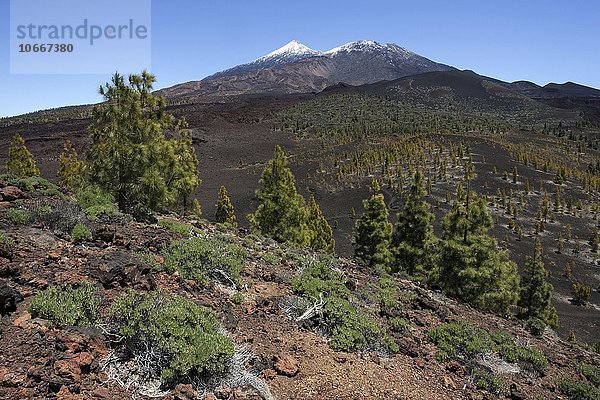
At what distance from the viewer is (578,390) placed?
590cm

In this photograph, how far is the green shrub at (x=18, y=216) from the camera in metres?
6.70

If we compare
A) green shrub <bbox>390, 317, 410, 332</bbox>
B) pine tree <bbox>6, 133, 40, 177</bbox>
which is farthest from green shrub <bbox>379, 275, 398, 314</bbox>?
pine tree <bbox>6, 133, 40, 177</bbox>

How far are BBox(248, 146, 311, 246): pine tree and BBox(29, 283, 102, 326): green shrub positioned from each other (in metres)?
12.6

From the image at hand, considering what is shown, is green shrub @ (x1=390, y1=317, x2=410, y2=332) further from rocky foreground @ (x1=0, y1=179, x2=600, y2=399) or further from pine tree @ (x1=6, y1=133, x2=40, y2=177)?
pine tree @ (x1=6, y1=133, x2=40, y2=177)

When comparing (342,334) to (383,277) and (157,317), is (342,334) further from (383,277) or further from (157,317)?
(383,277)

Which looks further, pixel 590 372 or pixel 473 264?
pixel 473 264

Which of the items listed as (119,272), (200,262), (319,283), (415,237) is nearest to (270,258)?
(319,283)

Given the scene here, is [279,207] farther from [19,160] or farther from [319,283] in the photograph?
[19,160]

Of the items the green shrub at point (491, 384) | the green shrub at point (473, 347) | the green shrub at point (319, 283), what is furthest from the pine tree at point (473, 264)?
the green shrub at point (491, 384)

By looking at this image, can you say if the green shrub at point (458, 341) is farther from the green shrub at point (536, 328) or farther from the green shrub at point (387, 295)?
the green shrub at point (536, 328)

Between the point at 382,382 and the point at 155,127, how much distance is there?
30.4 ft

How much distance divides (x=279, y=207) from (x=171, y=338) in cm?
1317

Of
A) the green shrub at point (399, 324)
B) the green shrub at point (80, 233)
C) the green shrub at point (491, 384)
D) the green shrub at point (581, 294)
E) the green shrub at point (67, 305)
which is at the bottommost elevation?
the green shrub at point (581, 294)

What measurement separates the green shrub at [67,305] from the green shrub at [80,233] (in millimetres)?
2044
